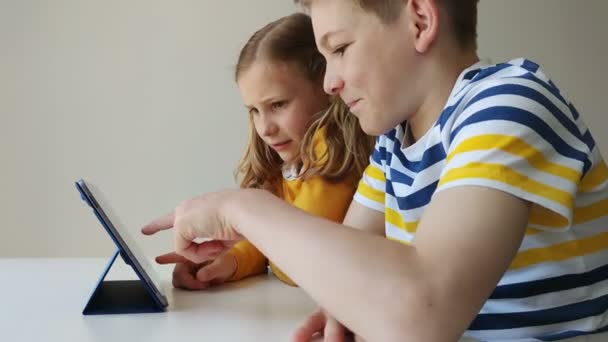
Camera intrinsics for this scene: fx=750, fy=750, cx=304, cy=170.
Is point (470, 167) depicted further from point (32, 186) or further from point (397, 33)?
point (32, 186)

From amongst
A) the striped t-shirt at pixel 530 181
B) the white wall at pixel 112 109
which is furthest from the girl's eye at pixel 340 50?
the white wall at pixel 112 109

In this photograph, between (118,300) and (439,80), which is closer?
(439,80)

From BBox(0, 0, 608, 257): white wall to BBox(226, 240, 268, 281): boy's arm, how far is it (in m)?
1.05

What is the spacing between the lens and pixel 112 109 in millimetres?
2146

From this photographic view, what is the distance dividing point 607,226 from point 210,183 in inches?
61.0

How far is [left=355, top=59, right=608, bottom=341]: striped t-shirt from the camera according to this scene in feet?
1.92

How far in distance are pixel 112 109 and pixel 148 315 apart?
139 centimetres

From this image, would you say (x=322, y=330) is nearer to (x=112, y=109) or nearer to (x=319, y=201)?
(x=319, y=201)

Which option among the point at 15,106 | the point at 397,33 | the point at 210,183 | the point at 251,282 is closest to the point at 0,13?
the point at 15,106

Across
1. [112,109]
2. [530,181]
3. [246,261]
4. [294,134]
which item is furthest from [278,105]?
[112,109]

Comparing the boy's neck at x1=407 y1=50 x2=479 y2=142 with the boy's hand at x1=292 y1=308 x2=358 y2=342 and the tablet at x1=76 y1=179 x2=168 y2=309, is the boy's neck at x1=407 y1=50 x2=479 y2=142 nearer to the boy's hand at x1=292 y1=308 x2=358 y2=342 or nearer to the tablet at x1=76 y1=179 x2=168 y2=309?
the boy's hand at x1=292 y1=308 x2=358 y2=342

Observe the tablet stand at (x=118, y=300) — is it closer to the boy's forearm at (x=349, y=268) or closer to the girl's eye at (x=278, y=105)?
the boy's forearm at (x=349, y=268)

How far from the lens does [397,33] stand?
0.76 meters

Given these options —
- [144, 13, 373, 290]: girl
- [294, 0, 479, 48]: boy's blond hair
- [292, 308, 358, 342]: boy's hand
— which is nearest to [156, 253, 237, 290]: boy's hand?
[144, 13, 373, 290]: girl
